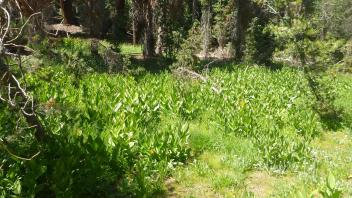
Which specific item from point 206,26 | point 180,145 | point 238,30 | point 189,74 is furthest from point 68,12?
point 180,145

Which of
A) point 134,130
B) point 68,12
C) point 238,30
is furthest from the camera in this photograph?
point 68,12

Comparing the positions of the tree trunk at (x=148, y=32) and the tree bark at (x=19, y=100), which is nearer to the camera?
the tree bark at (x=19, y=100)

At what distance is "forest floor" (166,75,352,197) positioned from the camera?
5605 millimetres

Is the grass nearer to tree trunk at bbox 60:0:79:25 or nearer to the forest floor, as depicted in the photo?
the forest floor

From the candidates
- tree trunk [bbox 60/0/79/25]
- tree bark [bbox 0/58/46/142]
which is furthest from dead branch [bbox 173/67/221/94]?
tree trunk [bbox 60/0/79/25]

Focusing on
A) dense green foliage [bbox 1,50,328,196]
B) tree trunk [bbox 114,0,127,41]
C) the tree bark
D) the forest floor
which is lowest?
the forest floor

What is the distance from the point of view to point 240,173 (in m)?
6.16

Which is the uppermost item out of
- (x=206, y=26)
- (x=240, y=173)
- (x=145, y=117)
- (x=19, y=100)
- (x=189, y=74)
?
(x=206, y=26)

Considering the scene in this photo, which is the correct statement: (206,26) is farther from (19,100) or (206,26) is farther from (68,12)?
(19,100)

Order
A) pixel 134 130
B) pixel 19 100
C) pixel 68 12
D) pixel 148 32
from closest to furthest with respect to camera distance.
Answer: pixel 19 100, pixel 134 130, pixel 148 32, pixel 68 12

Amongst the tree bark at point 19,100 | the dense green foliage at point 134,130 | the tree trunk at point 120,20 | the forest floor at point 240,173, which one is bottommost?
the forest floor at point 240,173

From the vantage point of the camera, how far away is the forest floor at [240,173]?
18.4 feet

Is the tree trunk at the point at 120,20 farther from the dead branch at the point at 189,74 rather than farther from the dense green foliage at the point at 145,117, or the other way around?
the dead branch at the point at 189,74

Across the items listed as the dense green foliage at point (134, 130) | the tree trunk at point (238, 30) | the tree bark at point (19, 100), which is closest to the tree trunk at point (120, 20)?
the tree trunk at point (238, 30)
